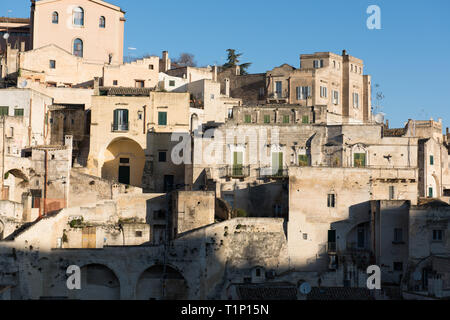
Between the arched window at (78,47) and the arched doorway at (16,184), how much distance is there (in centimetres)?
2009

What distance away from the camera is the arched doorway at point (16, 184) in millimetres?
48531

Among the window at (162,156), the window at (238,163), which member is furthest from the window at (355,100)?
the window at (162,156)

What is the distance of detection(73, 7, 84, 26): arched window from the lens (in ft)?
218

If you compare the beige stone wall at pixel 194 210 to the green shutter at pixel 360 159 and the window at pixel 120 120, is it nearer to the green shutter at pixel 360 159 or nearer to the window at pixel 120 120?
the green shutter at pixel 360 159

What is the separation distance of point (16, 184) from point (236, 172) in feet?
46.3

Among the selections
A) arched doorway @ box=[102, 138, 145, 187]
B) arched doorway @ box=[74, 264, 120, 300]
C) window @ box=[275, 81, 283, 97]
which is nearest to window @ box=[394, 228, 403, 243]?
arched doorway @ box=[74, 264, 120, 300]

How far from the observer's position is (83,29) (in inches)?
2625

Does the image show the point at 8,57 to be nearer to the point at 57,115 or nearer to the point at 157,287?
the point at 57,115

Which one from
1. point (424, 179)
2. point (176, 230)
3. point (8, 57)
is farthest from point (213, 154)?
point (8, 57)

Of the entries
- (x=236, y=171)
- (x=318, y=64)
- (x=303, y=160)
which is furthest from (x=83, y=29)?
(x=303, y=160)

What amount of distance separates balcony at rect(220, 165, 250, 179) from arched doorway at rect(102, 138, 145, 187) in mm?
7672

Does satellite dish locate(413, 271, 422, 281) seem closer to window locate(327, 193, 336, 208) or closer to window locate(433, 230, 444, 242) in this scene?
window locate(433, 230, 444, 242)

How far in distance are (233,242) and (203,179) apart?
7027mm

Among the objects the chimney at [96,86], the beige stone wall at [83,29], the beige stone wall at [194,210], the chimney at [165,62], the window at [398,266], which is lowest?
the window at [398,266]
